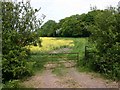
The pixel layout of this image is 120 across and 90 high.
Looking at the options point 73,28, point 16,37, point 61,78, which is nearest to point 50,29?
point 73,28

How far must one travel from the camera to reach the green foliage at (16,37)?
651 inches

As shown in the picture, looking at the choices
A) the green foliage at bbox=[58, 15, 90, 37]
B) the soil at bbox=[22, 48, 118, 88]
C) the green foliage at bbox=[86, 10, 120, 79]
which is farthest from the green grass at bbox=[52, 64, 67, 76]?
the green foliage at bbox=[58, 15, 90, 37]

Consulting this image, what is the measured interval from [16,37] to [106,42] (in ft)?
15.9

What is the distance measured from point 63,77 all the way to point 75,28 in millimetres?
22007

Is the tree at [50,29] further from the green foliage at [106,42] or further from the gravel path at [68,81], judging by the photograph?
the gravel path at [68,81]

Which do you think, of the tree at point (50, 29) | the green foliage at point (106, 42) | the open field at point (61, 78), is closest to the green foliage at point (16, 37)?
the open field at point (61, 78)

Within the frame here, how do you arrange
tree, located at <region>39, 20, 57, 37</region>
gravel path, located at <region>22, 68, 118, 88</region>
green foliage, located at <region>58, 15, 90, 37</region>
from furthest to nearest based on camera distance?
tree, located at <region>39, 20, 57, 37</region> < green foliage, located at <region>58, 15, 90, 37</region> < gravel path, located at <region>22, 68, 118, 88</region>

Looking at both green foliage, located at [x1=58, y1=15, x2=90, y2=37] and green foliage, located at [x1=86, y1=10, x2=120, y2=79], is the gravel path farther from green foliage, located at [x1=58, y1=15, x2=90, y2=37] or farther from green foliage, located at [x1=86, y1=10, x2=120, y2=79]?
green foliage, located at [x1=58, y1=15, x2=90, y2=37]

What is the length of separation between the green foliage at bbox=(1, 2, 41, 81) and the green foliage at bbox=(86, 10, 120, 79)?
3.53m

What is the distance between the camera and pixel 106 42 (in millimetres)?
18531

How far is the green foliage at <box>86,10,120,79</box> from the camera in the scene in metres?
17.6

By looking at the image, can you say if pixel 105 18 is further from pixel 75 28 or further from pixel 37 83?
pixel 75 28

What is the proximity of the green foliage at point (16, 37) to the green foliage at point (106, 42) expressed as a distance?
3529 mm

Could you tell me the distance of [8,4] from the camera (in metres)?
19.6
